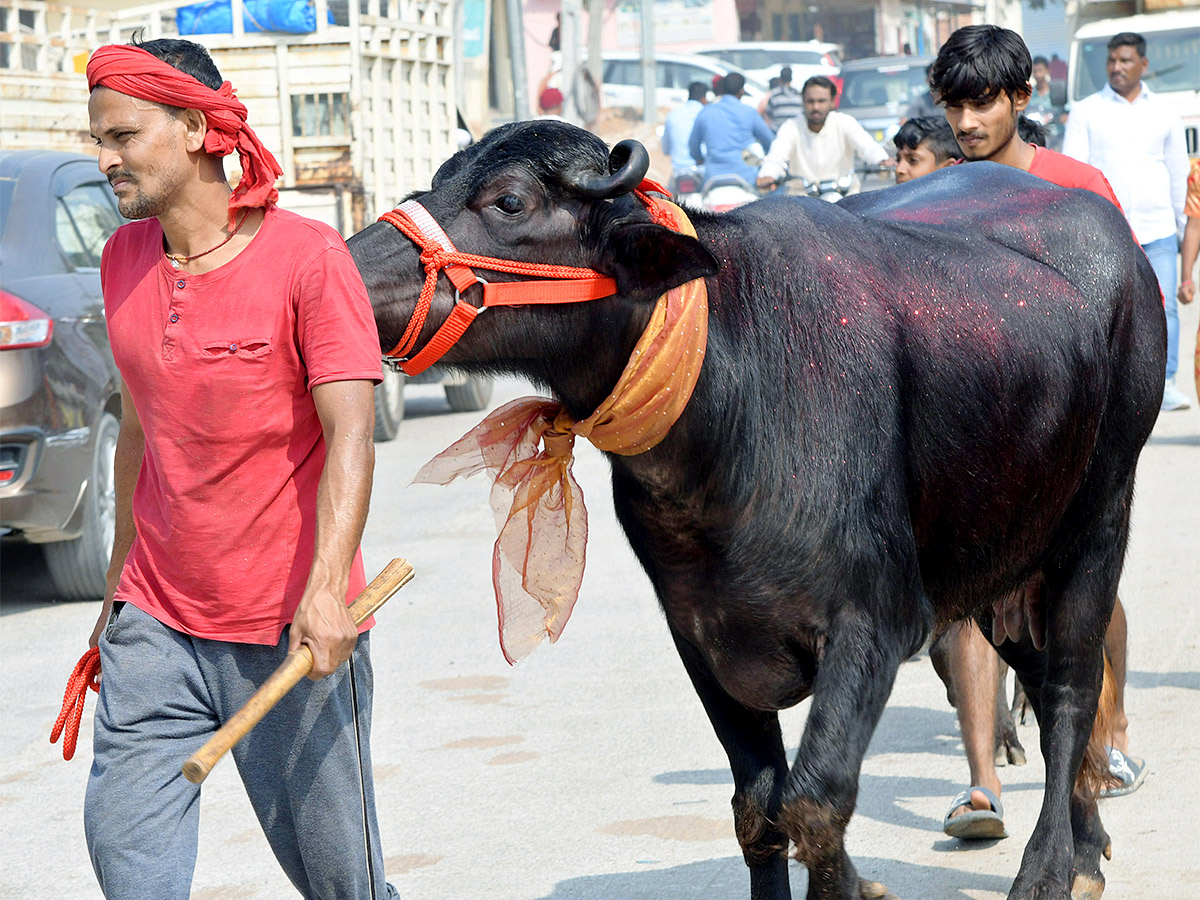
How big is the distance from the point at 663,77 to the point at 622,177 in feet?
91.7

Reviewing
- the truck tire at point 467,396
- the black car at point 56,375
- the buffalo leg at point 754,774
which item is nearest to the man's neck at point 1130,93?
the truck tire at point 467,396

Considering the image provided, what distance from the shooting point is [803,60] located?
1218 inches

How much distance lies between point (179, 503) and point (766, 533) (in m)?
1.14

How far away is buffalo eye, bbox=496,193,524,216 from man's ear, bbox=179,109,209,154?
0.55 meters

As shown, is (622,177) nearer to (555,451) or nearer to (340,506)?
(555,451)

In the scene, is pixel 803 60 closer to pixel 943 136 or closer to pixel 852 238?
pixel 943 136

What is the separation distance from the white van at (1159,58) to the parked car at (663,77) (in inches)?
409

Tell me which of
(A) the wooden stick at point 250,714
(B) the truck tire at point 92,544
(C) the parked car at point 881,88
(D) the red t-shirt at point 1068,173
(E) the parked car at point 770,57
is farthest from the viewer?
(E) the parked car at point 770,57

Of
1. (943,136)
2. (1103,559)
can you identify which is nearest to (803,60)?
(943,136)

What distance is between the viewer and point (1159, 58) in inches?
776

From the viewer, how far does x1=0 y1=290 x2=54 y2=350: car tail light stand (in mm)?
6871

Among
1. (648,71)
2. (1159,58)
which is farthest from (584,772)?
(648,71)

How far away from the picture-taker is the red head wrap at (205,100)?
295 cm

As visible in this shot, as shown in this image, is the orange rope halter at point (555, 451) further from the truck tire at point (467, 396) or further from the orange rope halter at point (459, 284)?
the truck tire at point (467, 396)
